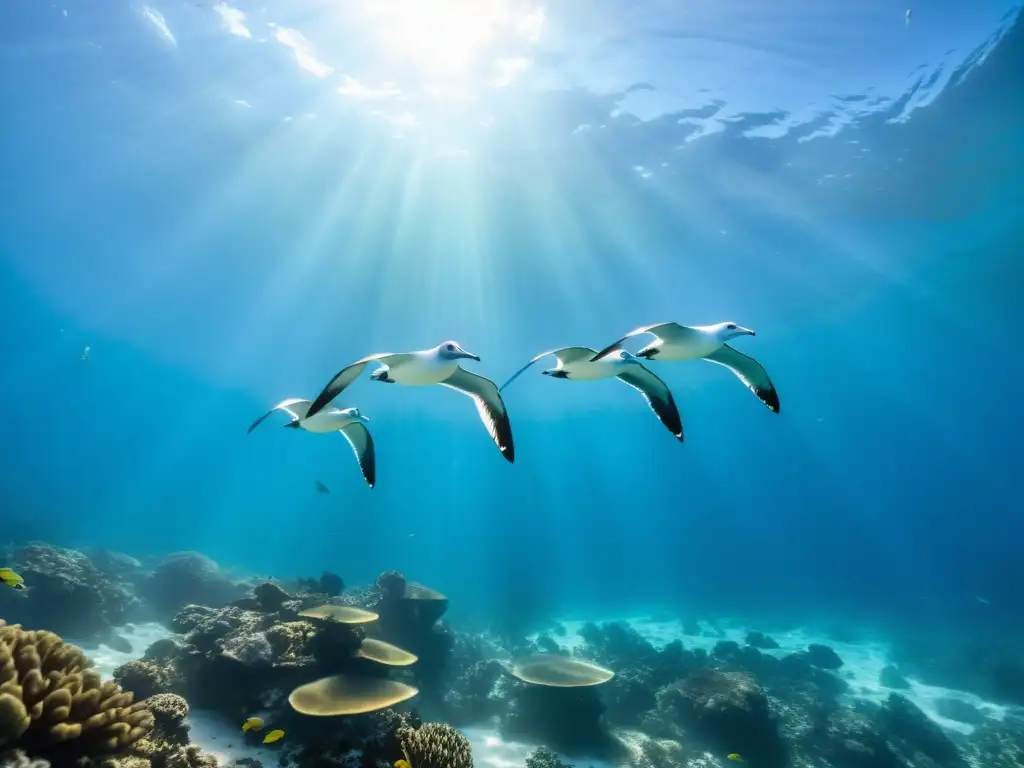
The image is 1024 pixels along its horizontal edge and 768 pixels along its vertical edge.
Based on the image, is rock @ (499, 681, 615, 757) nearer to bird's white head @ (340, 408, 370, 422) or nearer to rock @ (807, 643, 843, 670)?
bird's white head @ (340, 408, 370, 422)

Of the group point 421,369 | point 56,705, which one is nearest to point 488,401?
point 421,369

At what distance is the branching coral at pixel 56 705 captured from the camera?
374 cm

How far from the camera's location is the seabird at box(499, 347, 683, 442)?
18.5ft

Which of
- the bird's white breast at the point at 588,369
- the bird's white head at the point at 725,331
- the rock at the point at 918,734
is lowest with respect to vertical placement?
the rock at the point at 918,734

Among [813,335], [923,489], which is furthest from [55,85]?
[923,489]

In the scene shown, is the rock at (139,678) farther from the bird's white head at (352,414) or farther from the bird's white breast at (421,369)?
the bird's white breast at (421,369)

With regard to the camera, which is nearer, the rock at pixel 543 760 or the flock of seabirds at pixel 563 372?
the flock of seabirds at pixel 563 372

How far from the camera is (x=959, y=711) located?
59.7ft

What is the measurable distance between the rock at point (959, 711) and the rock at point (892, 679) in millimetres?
1958

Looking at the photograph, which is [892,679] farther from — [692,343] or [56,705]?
[56,705]

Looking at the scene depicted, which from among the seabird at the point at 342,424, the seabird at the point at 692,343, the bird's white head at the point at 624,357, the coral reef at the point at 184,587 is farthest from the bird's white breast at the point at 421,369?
the coral reef at the point at 184,587

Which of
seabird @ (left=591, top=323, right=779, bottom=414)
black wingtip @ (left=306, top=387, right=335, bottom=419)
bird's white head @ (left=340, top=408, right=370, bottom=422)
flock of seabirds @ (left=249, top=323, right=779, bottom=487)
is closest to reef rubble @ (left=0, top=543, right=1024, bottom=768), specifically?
black wingtip @ (left=306, top=387, right=335, bottom=419)

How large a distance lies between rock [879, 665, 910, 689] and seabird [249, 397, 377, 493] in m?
27.2

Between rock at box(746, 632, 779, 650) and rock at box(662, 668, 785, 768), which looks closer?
rock at box(662, 668, 785, 768)
